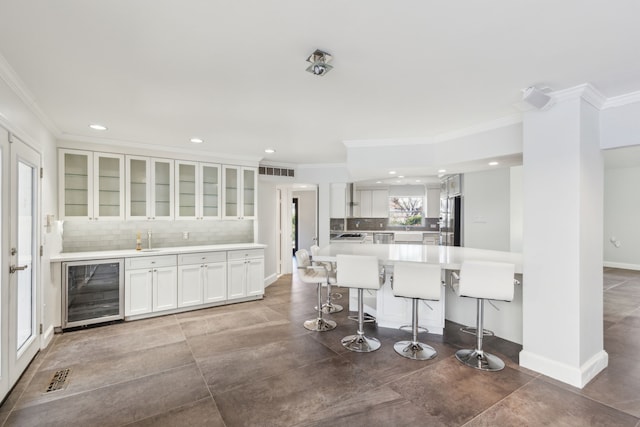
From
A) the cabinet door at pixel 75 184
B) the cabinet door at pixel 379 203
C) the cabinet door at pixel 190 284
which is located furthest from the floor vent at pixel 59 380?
the cabinet door at pixel 379 203

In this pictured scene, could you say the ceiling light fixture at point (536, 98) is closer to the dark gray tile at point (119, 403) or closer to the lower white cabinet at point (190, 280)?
the dark gray tile at point (119, 403)

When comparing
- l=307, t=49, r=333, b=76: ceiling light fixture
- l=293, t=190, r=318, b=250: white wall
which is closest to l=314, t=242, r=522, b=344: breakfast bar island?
l=307, t=49, r=333, b=76: ceiling light fixture

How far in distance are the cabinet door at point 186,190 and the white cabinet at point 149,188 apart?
100 millimetres

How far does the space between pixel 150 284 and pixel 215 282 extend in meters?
0.88

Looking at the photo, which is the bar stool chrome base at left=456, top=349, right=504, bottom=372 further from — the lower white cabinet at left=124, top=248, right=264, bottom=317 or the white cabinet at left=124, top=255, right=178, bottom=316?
the white cabinet at left=124, top=255, right=178, bottom=316

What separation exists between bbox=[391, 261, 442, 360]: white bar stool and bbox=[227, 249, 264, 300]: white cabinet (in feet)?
8.74

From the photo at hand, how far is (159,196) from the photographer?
4645 millimetres

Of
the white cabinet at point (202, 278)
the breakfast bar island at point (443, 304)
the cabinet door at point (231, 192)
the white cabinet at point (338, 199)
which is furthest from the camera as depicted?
the white cabinet at point (338, 199)

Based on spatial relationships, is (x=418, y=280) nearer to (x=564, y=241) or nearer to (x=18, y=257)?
(x=564, y=241)

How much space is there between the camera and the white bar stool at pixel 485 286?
2.73 m

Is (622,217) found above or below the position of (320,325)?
above

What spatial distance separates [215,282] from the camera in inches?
184

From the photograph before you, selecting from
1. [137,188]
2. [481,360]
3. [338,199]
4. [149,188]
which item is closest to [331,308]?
[481,360]

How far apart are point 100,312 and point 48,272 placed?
0.78 meters
